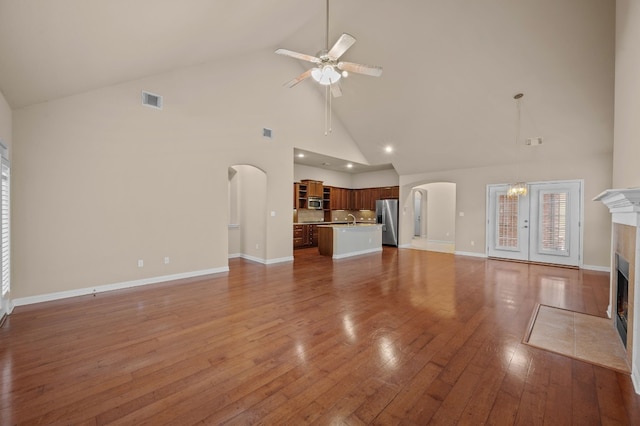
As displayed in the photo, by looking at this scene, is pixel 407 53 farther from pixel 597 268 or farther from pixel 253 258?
pixel 597 268

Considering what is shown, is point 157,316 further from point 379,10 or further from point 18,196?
point 379,10

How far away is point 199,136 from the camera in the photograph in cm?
513

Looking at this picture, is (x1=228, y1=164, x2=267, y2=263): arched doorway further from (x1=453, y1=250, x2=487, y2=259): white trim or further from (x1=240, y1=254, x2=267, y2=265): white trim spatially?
(x1=453, y1=250, x2=487, y2=259): white trim

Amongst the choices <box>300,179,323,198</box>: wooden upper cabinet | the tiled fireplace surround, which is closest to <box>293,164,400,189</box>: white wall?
<box>300,179,323,198</box>: wooden upper cabinet

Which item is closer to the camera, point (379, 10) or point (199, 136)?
point (379, 10)

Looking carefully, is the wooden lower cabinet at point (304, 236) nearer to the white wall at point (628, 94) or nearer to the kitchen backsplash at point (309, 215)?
the kitchen backsplash at point (309, 215)

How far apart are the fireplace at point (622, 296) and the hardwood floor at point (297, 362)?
73cm

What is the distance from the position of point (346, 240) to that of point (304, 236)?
2.18 m

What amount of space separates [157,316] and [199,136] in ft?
11.0

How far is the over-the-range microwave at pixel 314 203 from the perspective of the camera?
9.54 metres

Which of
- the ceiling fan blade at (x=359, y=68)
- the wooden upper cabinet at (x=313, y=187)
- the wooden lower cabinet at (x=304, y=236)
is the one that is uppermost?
the ceiling fan blade at (x=359, y=68)

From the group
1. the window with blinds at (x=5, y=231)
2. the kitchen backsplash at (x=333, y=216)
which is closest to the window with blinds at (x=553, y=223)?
the kitchen backsplash at (x=333, y=216)

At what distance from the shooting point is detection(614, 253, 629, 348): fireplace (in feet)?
8.58

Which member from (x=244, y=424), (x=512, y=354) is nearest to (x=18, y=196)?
(x=244, y=424)
